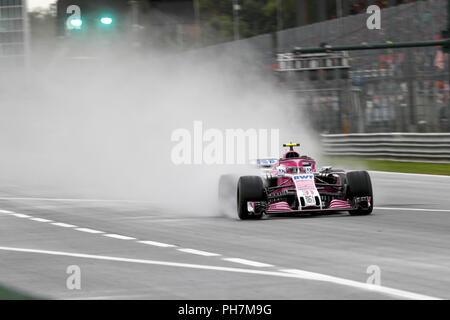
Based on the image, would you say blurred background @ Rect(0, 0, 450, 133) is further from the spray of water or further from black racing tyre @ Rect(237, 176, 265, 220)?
black racing tyre @ Rect(237, 176, 265, 220)

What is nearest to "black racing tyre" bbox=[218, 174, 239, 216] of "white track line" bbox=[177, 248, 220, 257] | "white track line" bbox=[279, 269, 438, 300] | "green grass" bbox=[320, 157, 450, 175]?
"white track line" bbox=[177, 248, 220, 257]

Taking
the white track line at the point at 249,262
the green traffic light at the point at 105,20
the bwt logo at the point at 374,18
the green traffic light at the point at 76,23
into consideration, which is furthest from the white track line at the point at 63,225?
the bwt logo at the point at 374,18

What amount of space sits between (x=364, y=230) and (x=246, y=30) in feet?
195

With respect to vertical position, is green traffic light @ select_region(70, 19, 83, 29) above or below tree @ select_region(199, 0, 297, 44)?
below

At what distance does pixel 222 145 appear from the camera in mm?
28422

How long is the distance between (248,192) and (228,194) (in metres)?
1.38

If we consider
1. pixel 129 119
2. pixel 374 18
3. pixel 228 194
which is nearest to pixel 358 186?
pixel 228 194

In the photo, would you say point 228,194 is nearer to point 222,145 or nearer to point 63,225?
point 63,225

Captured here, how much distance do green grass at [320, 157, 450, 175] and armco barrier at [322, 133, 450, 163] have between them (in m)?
0.22

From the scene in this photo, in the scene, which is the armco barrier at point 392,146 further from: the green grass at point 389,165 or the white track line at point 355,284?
the white track line at point 355,284

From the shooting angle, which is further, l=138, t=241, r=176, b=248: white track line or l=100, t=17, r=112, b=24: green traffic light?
l=100, t=17, r=112, b=24: green traffic light

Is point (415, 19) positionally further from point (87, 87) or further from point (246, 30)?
point (246, 30)

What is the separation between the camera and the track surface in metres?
9.02
